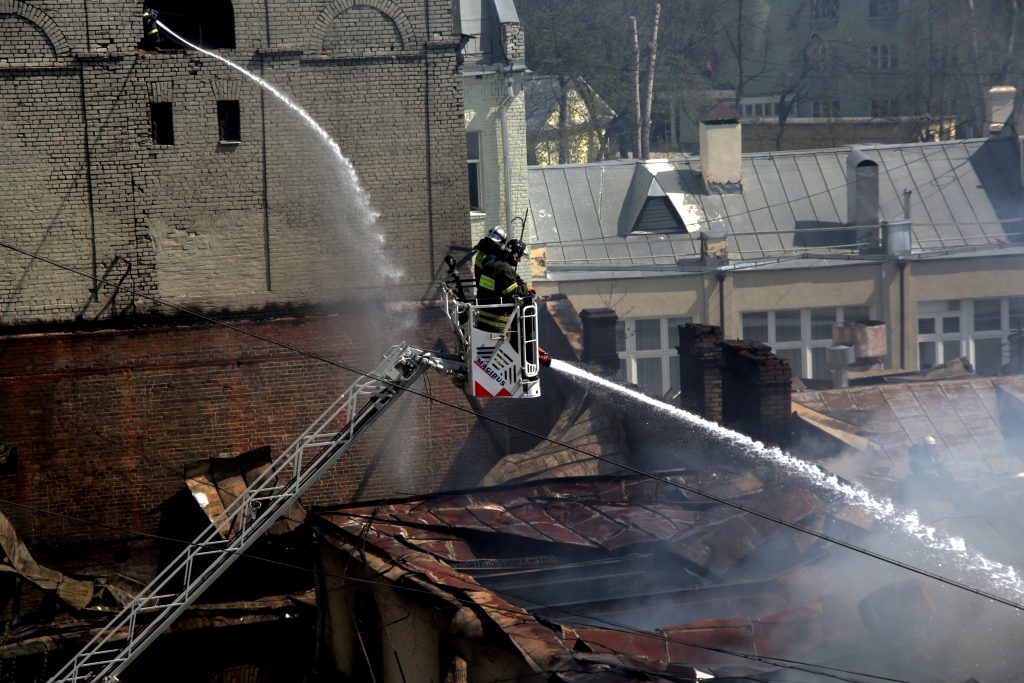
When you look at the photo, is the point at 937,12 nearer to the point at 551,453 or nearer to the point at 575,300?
the point at 575,300

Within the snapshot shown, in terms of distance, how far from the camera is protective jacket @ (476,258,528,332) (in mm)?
11602

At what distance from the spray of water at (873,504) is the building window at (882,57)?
40.7 meters

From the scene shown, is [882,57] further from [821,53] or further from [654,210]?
[654,210]

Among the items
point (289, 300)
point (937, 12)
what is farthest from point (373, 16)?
point (937, 12)

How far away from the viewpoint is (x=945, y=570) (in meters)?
13.7

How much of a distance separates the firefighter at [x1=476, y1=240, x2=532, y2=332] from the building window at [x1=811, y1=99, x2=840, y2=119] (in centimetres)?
4501

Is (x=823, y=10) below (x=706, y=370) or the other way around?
the other way around

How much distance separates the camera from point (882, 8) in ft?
178

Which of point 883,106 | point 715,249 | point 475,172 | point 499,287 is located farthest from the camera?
point 883,106

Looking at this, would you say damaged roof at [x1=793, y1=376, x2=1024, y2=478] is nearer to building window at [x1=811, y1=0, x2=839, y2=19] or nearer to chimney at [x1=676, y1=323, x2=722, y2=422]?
chimney at [x1=676, y1=323, x2=722, y2=422]

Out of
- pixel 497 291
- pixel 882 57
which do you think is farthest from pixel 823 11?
pixel 497 291

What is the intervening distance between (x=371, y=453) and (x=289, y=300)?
2.49 m

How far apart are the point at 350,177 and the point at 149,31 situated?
3.42 meters

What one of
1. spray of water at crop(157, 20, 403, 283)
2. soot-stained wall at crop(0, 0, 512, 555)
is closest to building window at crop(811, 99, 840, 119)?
soot-stained wall at crop(0, 0, 512, 555)
